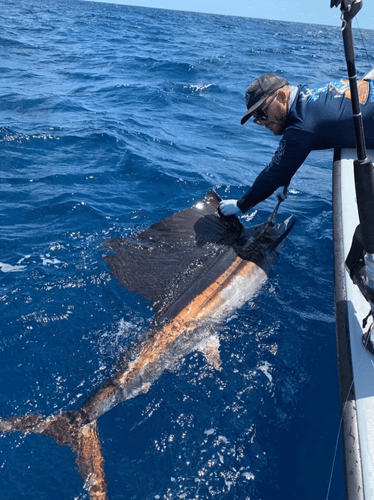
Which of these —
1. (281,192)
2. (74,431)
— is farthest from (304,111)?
(74,431)

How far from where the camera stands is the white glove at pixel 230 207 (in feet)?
17.3

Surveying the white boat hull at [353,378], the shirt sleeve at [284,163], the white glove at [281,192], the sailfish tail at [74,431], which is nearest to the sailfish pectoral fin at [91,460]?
the sailfish tail at [74,431]

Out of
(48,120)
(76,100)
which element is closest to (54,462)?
(48,120)

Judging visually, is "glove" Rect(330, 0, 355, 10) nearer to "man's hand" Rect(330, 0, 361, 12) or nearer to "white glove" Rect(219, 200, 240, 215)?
"man's hand" Rect(330, 0, 361, 12)

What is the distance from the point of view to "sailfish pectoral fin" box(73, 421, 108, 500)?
9.73 ft

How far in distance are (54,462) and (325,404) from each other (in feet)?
6.69

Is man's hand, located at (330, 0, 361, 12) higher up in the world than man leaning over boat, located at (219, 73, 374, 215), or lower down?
higher up

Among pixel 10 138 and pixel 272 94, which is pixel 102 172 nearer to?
pixel 10 138

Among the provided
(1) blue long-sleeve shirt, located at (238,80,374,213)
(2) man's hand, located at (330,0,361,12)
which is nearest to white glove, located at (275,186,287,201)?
(1) blue long-sleeve shirt, located at (238,80,374,213)

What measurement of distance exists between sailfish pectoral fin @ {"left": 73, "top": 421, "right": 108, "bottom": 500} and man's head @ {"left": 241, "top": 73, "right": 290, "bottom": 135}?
293 cm

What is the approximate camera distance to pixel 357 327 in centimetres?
310

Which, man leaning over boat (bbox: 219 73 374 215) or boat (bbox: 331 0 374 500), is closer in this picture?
boat (bbox: 331 0 374 500)

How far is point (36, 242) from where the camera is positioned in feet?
17.7

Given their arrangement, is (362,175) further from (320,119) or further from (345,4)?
(320,119)
